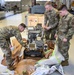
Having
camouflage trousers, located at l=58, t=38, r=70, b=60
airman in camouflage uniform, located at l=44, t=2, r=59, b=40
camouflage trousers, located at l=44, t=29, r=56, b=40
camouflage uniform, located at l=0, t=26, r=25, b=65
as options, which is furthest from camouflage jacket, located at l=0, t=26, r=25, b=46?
camouflage trousers, located at l=44, t=29, r=56, b=40

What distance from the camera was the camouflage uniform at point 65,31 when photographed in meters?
4.31

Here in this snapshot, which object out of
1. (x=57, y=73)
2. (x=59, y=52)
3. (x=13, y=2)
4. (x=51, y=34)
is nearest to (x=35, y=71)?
(x=57, y=73)

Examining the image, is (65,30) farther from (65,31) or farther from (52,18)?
(52,18)

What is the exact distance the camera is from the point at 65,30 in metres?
4.41

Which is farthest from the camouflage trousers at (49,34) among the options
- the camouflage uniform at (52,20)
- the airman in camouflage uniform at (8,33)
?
the airman in camouflage uniform at (8,33)

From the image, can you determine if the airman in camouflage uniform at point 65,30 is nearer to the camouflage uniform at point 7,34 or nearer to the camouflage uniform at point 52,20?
the camouflage uniform at point 7,34

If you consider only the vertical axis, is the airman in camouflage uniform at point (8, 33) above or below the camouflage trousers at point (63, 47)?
above

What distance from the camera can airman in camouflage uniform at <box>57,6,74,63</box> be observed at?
4.31 metres

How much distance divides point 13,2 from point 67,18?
1895 centimetres

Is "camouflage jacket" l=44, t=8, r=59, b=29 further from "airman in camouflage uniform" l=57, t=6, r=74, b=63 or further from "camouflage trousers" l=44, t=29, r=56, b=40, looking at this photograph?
"airman in camouflage uniform" l=57, t=6, r=74, b=63

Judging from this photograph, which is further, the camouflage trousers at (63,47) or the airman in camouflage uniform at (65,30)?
the camouflage trousers at (63,47)

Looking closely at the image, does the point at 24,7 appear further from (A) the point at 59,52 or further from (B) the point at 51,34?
(A) the point at 59,52

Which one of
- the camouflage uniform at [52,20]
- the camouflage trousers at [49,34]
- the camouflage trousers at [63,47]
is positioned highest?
the camouflage uniform at [52,20]

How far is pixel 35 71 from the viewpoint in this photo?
3.91 m
